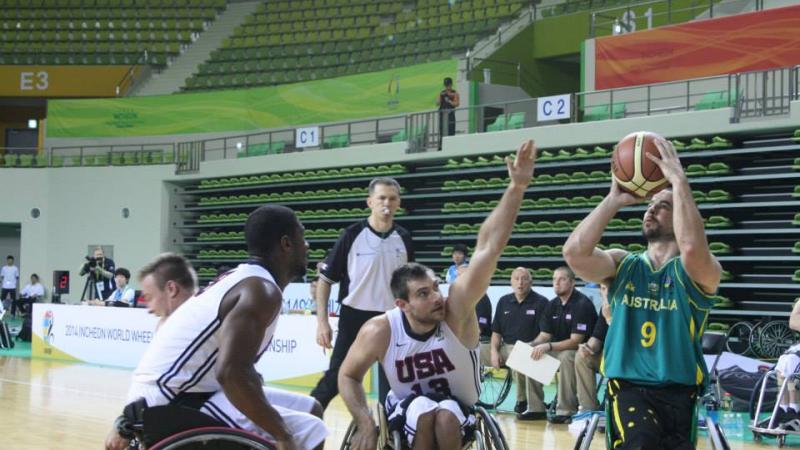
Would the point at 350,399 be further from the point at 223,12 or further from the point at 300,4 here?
the point at 223,12

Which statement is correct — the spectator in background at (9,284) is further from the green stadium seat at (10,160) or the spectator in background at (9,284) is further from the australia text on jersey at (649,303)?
the australia text on jersey at (649,303)

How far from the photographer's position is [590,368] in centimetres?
898

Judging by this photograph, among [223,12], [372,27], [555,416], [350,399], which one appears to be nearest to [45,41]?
[223,12]

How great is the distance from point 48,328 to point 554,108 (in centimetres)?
841

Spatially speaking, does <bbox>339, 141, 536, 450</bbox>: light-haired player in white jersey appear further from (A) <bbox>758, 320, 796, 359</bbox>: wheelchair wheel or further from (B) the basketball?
(A) <bbox>758, 320, 796, 359</bbox>: wheelchair wheel

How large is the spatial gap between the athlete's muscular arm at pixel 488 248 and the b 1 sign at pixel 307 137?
15.6m

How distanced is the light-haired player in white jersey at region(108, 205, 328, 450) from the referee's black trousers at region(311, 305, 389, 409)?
6.25 ft

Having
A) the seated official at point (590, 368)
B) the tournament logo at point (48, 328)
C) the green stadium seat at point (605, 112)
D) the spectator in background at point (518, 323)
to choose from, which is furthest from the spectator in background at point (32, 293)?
the seated official at point (590, 368)

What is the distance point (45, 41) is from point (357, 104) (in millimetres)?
11402

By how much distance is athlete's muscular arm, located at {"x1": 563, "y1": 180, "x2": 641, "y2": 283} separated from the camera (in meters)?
3.94

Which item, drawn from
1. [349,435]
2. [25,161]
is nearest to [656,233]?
[349,435]

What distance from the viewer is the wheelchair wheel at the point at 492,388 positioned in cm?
1001

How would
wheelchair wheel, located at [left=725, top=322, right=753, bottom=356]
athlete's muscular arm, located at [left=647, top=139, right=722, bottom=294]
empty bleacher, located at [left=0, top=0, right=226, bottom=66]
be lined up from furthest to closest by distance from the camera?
1. empty bleacher, located at [left=0, top=0, right=226, bottom=66]
2. wheelchair wheel, located at [left=725, top=322, right=753, bottom=356]
3. athlete's muscular arm, located at [left=647, top=139, right=722, bottom=294]

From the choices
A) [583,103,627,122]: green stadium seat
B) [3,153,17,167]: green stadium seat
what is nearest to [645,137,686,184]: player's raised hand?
[583,103,627,122]: green stadium seat
